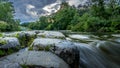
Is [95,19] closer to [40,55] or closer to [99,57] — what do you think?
[99,57]

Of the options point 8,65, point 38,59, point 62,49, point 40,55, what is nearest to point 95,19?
point 62,49

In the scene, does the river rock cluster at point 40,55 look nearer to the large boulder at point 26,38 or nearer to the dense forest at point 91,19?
the large boulder at point 26,38

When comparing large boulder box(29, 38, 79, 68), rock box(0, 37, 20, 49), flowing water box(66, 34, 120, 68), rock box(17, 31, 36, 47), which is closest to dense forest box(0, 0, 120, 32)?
flowing water box(66, 34, 120, 68)

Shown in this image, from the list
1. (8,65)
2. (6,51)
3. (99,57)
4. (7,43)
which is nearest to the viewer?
(8,65)

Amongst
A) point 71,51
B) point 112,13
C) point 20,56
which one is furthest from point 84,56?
point 112,13

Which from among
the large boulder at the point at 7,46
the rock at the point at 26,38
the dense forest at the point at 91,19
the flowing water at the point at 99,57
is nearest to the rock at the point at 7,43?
the large boulder at the point at 7,46

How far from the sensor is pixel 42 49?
5.03 m

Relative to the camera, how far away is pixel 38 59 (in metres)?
4.37

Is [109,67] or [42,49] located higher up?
[42,49]

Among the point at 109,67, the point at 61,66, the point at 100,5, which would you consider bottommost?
the point at 109,67

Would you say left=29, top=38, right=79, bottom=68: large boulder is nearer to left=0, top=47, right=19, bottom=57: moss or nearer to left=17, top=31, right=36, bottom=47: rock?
left=0, top=47, right=19, bottom=57: moss

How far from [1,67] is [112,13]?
5045 cm

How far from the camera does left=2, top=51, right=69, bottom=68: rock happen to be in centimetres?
418

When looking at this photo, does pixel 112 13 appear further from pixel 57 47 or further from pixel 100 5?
pixel 57 47
